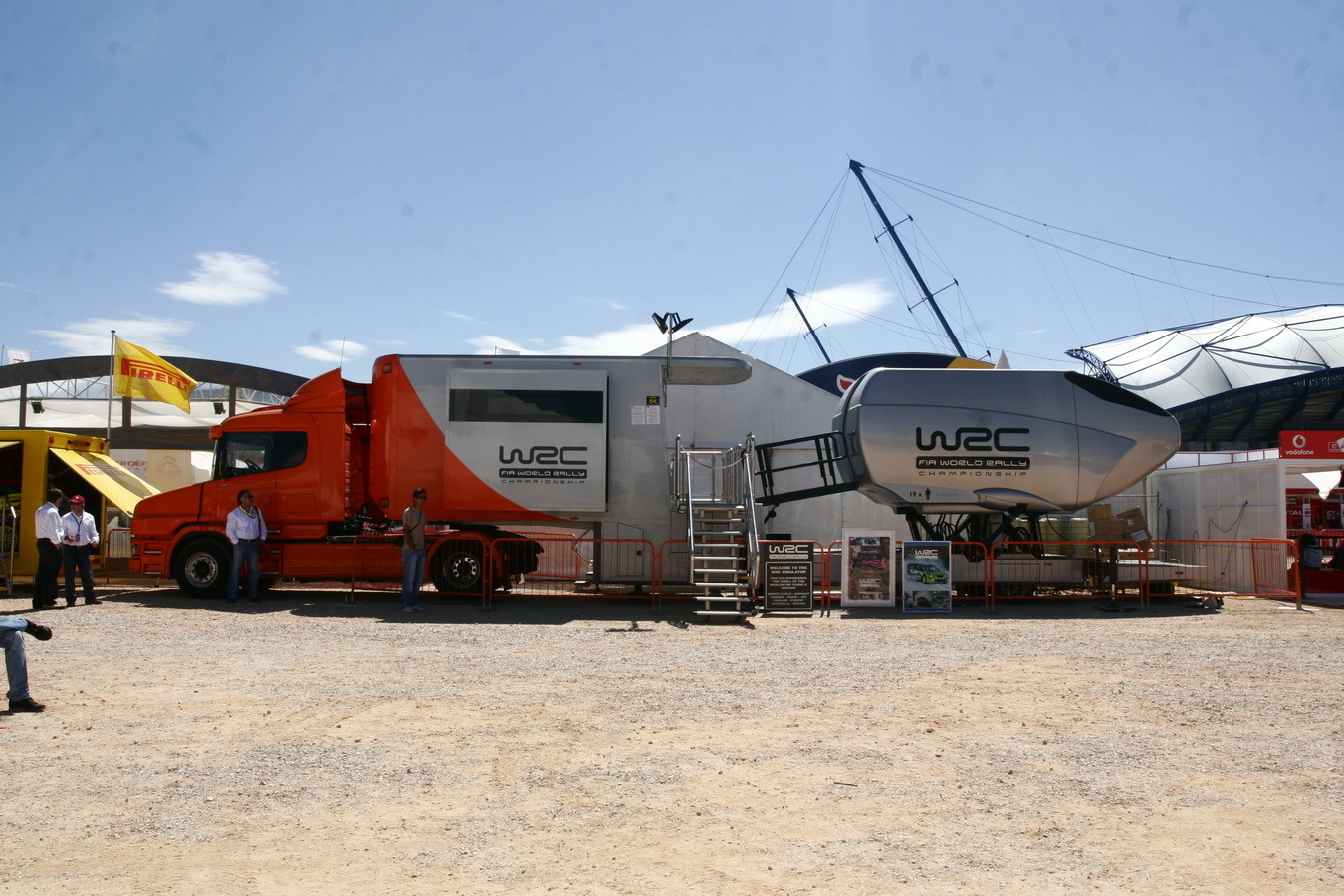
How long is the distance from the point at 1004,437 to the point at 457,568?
9147 millimetres

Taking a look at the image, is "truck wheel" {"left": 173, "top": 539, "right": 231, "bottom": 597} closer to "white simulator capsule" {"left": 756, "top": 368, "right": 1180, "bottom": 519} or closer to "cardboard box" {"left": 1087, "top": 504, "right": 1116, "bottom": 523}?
"white simulator capsule" {"left": 756, "top": 368, "right": 1180, "bottom": 519}

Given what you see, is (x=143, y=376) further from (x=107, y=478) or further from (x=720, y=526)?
(x=720, y=526)

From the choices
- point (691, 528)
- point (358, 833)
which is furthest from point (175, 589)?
point (358, 833)

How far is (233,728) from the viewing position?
22.6 ft

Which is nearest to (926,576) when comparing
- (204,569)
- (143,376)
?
(204,569)

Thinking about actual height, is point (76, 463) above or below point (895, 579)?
above

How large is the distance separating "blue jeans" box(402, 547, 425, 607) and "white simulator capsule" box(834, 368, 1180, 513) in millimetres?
7225

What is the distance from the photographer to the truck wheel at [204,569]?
15.4 meters

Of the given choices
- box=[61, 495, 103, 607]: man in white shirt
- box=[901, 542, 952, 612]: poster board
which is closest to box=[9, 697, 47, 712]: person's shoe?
box=[61, 495, 103, 607]: man in white shirt

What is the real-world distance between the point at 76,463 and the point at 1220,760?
671 inches

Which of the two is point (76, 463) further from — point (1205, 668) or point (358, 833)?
point (1205, 668)

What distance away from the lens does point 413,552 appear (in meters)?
14.3

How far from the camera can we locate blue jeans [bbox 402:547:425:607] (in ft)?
46.2

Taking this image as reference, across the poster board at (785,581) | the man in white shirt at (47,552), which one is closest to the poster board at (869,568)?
the poster board at (785,581)
